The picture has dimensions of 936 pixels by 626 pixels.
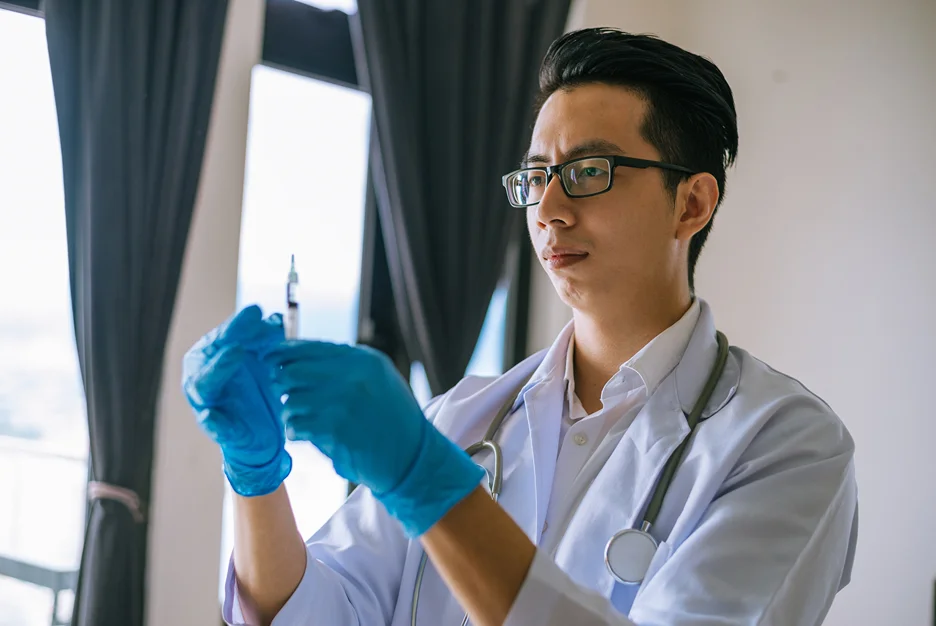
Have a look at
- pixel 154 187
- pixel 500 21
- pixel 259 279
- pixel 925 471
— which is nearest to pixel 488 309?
pixel 259 279

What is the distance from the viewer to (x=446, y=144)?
114 inches

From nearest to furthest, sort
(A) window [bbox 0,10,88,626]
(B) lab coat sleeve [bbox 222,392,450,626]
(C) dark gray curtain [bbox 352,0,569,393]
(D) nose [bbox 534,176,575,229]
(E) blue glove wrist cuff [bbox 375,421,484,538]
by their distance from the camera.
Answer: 1. (E) blue glove wrist cuff [bbox 375,421,484,538]
2. (B) lab coat sleeve [bbox 222,392,450,626]
3. (D) nose [bbox 534,176,575,229]
4. (A) window [bbox 0,10,88,626]
5. (C) dark gray curtain [bbox 352,0,569,393]

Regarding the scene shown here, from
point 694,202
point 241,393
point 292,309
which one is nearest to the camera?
point 241,393

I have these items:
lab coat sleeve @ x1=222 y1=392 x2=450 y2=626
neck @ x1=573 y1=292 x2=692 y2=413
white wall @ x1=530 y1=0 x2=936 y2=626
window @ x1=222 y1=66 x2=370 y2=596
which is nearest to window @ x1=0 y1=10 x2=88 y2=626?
window @ x1=222 y1=66 x2=370 y2=596

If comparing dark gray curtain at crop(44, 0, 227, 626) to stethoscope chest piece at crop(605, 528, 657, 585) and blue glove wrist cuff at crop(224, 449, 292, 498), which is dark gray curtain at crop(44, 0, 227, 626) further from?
stethoscope chest piece at crop(605, 528, 657, 585)

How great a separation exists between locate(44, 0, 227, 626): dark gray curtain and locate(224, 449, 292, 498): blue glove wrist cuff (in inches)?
48.3

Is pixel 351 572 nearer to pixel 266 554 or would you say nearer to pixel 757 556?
pixel 266 554

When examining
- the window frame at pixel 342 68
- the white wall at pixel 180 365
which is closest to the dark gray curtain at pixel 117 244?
the white wall at pixel 180 365

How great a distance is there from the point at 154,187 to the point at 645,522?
167 centimetres

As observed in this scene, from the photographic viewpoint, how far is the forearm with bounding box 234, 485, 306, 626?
1087 millimetres

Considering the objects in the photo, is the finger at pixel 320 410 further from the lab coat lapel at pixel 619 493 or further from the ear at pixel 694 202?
the ear at pixel 694 202

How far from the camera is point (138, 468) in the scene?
217 centimetres

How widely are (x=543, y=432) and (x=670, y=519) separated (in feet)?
0.85

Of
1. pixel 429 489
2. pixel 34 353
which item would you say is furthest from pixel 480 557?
pixel 34 353
